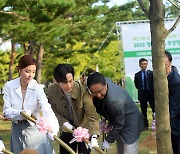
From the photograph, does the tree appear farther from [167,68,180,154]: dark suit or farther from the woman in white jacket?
the woman in white jacket

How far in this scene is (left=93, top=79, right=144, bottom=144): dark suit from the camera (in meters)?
4.00

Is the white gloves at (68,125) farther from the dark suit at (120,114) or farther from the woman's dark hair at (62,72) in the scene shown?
the woman's dark hair at (62,72)

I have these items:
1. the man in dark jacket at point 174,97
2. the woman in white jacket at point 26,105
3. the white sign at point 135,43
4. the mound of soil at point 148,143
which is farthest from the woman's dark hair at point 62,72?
the white sign at point 135,43

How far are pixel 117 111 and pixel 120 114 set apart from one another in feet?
0.16

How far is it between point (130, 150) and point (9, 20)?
32.2 ft

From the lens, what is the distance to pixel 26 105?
13.1 ft

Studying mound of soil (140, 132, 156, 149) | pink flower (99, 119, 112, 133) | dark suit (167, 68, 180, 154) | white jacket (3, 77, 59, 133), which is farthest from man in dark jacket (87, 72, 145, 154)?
mound of soil (140, 132, 156, 149)

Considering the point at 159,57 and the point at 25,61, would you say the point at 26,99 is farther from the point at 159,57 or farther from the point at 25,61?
the point at 159,57

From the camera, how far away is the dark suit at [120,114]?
157 inches

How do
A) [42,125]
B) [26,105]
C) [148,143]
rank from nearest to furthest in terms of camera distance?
[42,125] < [26,105] < [148,143]

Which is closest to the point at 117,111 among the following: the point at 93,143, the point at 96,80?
the point at 96,80

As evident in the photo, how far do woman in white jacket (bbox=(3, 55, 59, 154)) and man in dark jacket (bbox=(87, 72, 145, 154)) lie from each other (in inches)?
18.2

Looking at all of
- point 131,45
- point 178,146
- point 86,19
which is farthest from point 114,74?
point 178,146

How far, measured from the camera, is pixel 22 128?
4.13 metres
